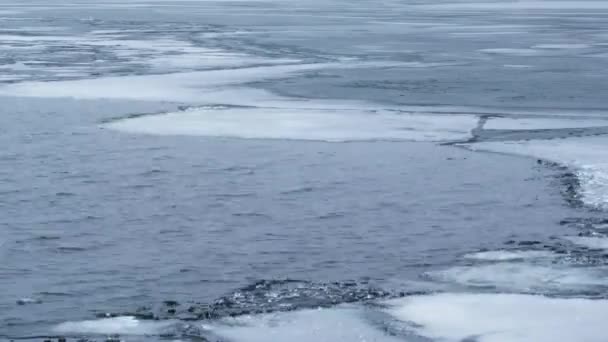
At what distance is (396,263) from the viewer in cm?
809

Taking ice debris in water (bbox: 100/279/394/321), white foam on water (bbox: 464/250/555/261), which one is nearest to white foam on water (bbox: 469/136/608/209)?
white foam on water (bbox: 464/250/555/261)

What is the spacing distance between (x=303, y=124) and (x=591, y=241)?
651 centimetres

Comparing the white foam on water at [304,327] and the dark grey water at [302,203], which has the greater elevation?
the white foam on water at [304,327]

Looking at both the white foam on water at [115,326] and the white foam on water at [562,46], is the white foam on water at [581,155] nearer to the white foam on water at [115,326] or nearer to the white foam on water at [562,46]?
the white foam on water at [115,326]

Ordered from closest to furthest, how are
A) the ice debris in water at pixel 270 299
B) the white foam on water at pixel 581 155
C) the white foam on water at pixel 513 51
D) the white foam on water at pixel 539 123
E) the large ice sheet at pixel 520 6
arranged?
the ice debris in water at pixel 270 299, the white foam on water at pixel 581 155, the white foam on water at pixel 539 123, the white foam on water at pixel 513 51, the large ice sheet at pixel 520 6

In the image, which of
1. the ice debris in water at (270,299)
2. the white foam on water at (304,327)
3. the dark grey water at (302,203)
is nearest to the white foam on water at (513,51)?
the dark grey water at (302,203)

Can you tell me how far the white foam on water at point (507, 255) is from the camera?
8.19m

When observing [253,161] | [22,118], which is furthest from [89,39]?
[253,161]

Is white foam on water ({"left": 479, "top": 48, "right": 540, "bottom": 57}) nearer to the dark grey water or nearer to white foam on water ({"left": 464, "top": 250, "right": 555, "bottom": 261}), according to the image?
the dark grey water

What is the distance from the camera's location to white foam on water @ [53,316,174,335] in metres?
6.54

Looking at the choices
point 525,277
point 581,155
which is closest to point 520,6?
point 581,155

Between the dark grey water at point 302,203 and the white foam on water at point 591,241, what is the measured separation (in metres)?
0.03

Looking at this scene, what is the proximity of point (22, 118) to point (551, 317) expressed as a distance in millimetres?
9839

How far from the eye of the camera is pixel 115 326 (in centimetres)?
664
